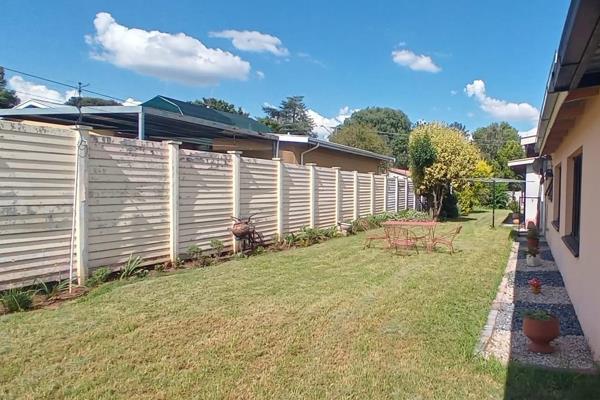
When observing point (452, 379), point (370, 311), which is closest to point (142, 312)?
point (370, 311)

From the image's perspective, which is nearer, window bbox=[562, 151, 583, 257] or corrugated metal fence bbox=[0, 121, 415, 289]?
corrugated metal fence bbox=[0, 121, 415, 289]

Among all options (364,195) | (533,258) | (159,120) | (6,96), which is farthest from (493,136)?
(533,258)

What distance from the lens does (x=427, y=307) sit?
5473mm

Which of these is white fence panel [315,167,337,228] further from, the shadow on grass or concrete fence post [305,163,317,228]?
the shadow on grass

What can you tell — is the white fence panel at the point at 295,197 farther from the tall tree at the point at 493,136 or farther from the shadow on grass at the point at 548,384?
the tall tree at the point at 493,136

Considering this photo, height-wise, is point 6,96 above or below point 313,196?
above

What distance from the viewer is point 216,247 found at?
8.80 metres

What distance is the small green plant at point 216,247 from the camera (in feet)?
28.7

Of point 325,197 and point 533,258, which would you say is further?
point 325,197

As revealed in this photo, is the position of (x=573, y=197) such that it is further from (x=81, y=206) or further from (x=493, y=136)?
(x=493, y=136)

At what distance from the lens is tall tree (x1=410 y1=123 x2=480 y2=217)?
67.3ft

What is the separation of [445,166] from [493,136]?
193 ft

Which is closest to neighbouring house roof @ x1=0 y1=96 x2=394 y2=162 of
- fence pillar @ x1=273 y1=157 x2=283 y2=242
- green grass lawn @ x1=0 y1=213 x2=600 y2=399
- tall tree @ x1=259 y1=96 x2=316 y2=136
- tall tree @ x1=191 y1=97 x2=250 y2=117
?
fence pillar @ x1=273 y1=157 x2=283 y2=242

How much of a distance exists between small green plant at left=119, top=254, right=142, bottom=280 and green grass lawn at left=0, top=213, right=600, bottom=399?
1.21 ft
